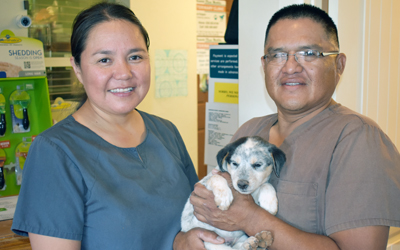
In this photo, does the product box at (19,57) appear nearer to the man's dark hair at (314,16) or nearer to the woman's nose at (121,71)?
the woman's nose at (121,71)

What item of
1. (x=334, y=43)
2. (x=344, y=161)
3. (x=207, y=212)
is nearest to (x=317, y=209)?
(x=344, y=161)

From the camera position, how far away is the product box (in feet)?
8.05

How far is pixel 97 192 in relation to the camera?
51.6 inches

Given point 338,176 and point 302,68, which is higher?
point 302,68

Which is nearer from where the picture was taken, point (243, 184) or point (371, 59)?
point (243, 184)

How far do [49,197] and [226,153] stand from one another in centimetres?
74

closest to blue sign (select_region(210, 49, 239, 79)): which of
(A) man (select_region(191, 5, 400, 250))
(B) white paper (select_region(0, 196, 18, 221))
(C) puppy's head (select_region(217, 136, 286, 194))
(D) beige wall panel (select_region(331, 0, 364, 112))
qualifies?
(D) beige wall panel (select_region(331, 0, 364, 112))

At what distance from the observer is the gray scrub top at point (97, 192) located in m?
1.22

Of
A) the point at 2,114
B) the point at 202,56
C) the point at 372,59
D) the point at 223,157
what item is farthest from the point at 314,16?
the point at 202,56

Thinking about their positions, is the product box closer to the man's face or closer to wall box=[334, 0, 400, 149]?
the man's face

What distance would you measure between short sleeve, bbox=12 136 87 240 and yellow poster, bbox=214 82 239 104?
Answer: 1527 millimetres

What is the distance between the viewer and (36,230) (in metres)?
1.20

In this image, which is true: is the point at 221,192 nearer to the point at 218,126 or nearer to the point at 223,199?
the point at 223,199

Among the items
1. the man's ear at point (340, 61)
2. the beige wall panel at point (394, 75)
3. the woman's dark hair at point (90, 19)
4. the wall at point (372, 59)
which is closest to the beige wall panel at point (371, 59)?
the wall at point (372, 59)
